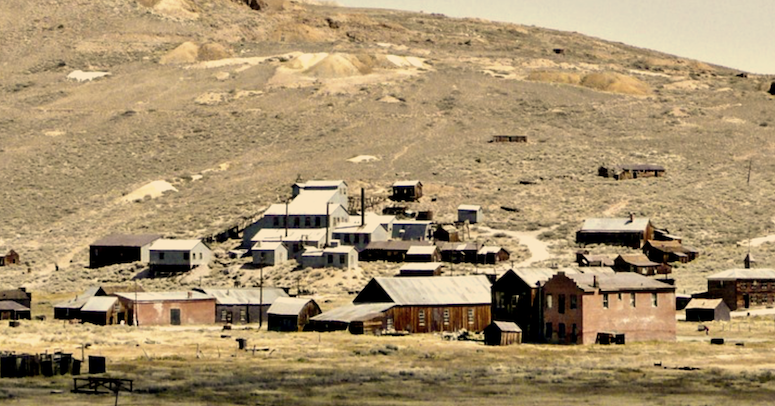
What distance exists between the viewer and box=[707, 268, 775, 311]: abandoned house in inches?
4040

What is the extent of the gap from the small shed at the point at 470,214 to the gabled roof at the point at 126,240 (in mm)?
26953

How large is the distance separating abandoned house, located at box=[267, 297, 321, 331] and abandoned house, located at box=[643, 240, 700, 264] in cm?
3963

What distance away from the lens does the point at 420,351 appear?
76625 mm

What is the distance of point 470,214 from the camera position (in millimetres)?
139500

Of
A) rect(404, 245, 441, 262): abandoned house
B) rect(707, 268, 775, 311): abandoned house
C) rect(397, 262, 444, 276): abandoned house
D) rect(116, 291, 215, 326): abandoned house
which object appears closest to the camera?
rect(116, 291, 215, 326): abandoned house

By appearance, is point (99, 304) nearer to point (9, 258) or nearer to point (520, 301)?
point (520, 301)

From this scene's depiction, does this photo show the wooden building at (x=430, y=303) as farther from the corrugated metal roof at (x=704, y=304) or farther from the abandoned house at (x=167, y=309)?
the corrugated metal roof at (x=704, y=304)

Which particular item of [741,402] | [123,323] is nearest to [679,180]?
[123,323]

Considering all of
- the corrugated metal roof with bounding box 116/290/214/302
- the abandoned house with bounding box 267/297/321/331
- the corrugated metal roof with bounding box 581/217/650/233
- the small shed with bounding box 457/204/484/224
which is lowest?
the abandoned house with bounding box 267/297/321/331

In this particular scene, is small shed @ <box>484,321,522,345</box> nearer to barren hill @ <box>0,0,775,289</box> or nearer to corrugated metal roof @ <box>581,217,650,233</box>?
barren hill @ <box>0,0,775,289</box>

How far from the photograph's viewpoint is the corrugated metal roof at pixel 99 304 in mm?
96688

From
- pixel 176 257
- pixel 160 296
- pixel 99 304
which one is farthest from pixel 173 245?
pixel 99 304

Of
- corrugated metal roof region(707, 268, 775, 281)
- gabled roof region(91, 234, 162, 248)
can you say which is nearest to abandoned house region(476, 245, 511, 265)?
corrugated metal roof region(707, 268, 775, 281)

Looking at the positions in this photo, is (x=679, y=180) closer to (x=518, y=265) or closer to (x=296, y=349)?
(x=518, y=265)
